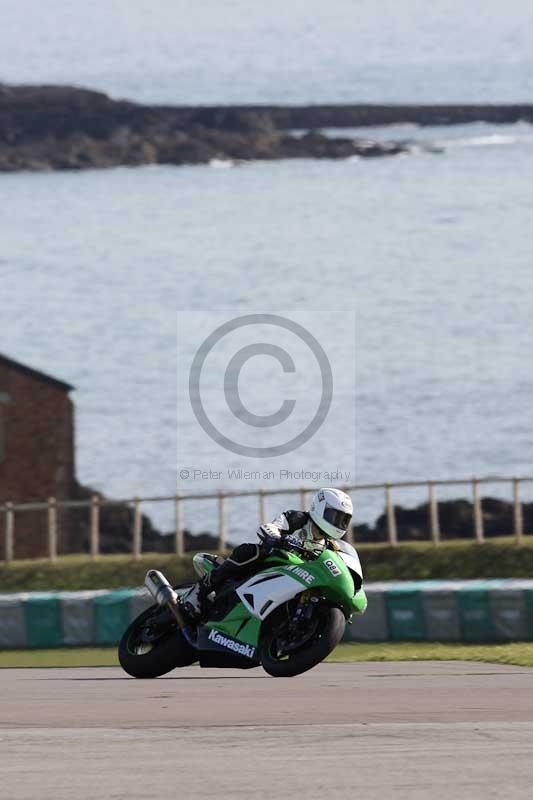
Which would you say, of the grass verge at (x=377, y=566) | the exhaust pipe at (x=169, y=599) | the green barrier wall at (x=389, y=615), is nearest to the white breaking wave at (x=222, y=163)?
the grass verge at (x=377, y=566)

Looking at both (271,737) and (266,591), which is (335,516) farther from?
(271,737)

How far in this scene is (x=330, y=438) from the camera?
9650 cm

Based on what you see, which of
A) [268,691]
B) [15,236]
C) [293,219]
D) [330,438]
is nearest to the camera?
[268,691]

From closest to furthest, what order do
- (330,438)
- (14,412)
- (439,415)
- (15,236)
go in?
1. (14,412)
2. (330,438)
3. (439,415)
4. (15,236)

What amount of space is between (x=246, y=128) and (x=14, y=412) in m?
114

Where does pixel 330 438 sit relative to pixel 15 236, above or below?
below

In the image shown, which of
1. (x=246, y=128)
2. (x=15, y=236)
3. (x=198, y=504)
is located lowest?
(x=198, y=504)

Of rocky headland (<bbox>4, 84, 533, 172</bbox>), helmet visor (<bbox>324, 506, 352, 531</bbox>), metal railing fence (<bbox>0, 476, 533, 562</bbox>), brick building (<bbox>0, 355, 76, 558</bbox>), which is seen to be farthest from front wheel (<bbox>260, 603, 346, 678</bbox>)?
rocky headland (<bbox>4, 84, 533, 172</bbox>)

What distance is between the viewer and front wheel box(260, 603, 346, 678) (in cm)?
1435

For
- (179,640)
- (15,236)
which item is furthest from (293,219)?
(179,640)

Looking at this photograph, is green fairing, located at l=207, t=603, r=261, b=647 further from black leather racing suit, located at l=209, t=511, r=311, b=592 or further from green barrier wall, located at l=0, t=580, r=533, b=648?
green barrier wall, located at l=0, t=580, r=533, b=648

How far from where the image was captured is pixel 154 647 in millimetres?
15688

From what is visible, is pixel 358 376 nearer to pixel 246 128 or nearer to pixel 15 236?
pixel 15 236

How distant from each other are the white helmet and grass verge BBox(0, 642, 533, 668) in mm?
4131
